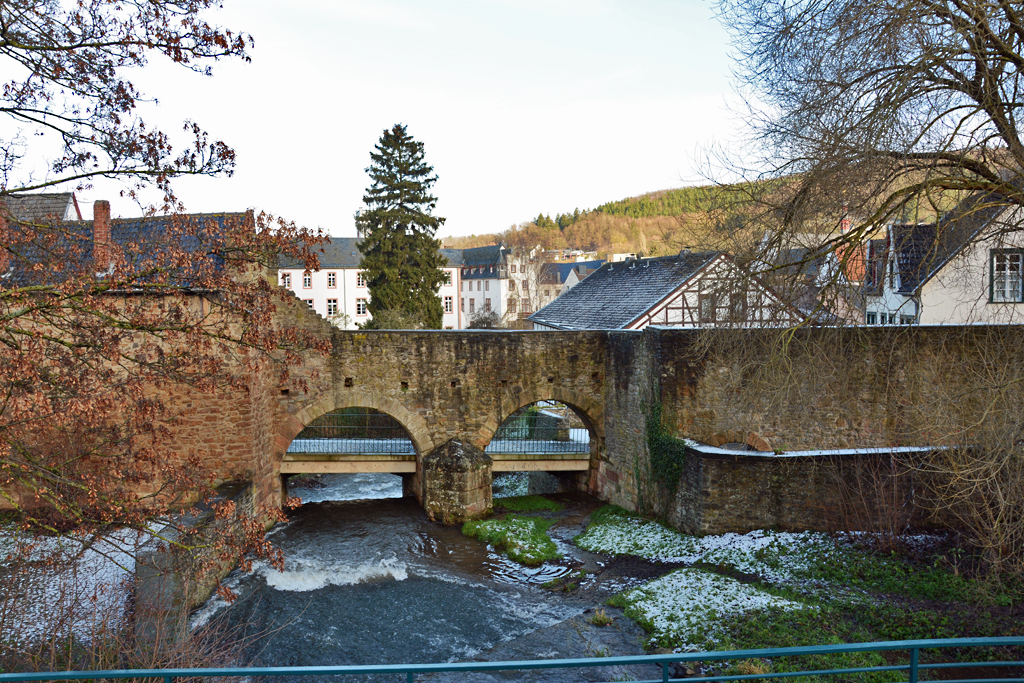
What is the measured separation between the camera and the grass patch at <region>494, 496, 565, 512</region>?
14.7 meters

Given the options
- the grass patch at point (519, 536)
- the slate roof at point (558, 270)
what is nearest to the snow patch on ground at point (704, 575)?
the grass patch at point (519, 536)

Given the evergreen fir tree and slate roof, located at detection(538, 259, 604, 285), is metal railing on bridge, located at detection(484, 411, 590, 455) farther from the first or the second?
slate roof, located at detection(538, 259, 604, 285)

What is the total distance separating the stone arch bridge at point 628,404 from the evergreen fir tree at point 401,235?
587 inches

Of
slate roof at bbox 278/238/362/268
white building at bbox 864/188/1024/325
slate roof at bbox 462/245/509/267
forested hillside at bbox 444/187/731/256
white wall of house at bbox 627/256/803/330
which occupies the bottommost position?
white wall of house at bbox 627/256/803/330

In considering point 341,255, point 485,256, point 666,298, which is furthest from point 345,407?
point 485,256

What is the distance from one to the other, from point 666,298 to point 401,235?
505 inches

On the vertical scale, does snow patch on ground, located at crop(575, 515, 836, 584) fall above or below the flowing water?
above

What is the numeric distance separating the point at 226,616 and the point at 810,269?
900 centimetres

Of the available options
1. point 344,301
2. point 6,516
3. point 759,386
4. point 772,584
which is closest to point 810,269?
point 759,386

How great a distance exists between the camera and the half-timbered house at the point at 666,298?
861cm

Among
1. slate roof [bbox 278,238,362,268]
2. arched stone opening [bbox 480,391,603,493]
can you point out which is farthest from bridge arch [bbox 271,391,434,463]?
slate roof [bbox 278,238,362,268]

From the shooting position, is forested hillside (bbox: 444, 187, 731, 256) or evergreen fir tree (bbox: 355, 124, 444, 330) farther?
forested hillside (bbox: 444, 187, 731, 256)

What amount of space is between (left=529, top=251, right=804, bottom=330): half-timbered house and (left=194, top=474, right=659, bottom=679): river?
4.40 m

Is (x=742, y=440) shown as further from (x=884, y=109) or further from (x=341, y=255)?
(x=341, y=255)
